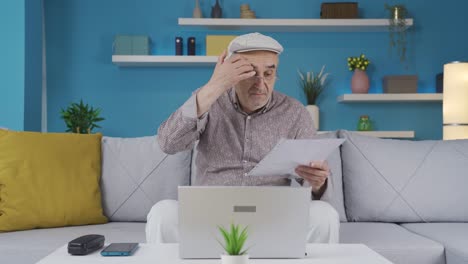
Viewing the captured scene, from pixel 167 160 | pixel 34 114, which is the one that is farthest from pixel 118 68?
pixel 167 160

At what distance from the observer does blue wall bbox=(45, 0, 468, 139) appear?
446cm

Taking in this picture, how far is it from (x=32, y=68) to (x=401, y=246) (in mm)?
2612

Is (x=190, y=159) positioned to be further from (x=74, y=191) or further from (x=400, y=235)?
(x=400, y=235)

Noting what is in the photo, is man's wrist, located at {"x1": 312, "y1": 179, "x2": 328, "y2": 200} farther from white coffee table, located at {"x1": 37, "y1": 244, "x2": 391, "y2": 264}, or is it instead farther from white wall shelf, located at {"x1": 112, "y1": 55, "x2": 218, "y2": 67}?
white wall shelf, located at {"x1": 112, "y1": 55, "x2": 218, "y2": 67}

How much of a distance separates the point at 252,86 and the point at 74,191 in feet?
3.18

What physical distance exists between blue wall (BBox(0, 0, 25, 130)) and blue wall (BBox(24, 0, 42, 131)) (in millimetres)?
40

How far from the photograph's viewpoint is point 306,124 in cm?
195

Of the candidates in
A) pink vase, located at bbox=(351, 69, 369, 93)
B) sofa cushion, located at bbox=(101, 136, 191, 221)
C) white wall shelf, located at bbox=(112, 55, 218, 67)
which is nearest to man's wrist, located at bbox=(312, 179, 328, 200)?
sofa cushion, located at bbox=(101, 136, 191, 221)

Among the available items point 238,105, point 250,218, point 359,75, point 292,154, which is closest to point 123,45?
point 359,75

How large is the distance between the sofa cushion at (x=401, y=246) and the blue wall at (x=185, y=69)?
245 centimetres

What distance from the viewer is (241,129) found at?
190 centimetres

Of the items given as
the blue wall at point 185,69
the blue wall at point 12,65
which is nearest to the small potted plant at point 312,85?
the blue wall at point 185,69

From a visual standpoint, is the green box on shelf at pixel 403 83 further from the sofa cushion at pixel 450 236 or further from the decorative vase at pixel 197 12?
the sofa cushion at pixel 450 236

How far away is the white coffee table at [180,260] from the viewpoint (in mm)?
1213
